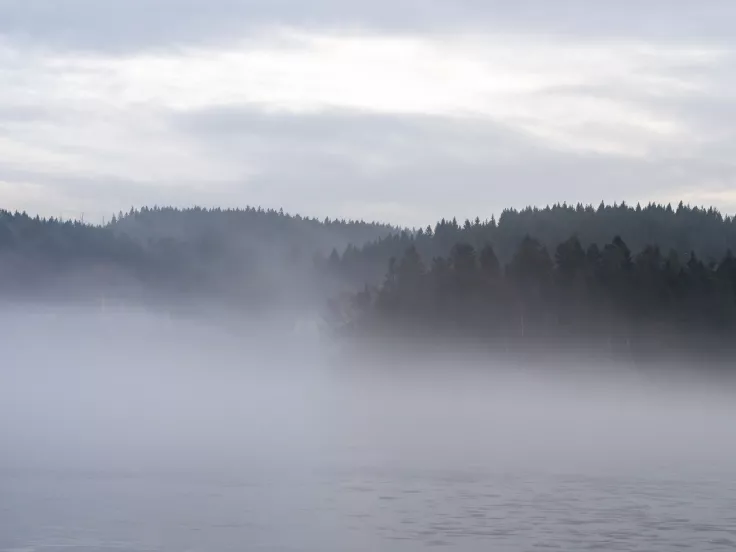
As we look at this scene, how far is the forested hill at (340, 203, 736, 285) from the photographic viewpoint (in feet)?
544

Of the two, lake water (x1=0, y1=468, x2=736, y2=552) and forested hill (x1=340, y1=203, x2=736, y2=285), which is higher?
forested hill (x1=340, y1=203, x2=736, y2=285)

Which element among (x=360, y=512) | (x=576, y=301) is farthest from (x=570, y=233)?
(x=360, y=512)

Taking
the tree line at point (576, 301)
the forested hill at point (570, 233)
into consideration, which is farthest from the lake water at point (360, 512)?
the forested hill at point (570, 233)

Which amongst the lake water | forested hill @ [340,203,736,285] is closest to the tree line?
forested hill @ [340,203,736,285]

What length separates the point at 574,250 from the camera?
130 metres

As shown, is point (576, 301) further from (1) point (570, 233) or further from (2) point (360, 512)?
(2) point (360, 512)

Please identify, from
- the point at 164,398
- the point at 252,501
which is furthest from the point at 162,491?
the point at 164,398

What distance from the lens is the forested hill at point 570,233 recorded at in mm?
165875

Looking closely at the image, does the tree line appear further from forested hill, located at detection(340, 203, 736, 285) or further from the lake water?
the lake water

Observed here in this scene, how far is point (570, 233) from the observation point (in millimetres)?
165500

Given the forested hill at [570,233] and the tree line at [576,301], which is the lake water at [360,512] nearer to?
the tree line at [576,301]

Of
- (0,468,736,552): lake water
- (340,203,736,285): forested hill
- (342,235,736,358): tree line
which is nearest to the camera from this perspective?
(0,468,736,552): lake water

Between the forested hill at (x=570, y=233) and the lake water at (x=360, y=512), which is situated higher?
the forested hill at (x=570, y=233)

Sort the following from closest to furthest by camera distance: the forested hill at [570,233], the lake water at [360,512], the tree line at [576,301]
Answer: the lake water at [360,512]
the tree line at [576,301]
the forested hill at [570,233]
